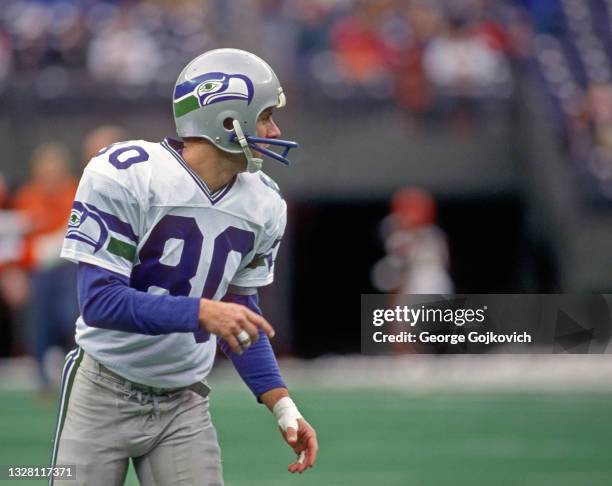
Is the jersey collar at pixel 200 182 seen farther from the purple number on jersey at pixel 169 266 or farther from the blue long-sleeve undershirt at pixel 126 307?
the blue long-sleeve undershirt at pixel 126 307

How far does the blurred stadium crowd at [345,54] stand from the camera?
47.3 feet

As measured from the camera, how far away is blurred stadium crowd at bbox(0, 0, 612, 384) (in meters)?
14.4

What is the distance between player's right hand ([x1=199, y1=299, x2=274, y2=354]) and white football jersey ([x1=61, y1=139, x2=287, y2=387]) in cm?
31

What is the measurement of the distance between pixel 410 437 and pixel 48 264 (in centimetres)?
305

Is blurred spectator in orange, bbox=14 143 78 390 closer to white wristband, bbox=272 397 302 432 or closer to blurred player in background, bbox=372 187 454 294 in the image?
blurred player in background, bbox=372 187 454 294

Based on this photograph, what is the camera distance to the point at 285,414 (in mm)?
4297

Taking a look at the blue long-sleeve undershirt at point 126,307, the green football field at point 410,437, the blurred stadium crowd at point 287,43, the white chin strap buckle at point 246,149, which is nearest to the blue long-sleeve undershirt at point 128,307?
the blue long-sleeve undershirt at point 126,307

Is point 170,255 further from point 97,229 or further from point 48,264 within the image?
point 48,264

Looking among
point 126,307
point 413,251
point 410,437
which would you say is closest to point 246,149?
point 126,307

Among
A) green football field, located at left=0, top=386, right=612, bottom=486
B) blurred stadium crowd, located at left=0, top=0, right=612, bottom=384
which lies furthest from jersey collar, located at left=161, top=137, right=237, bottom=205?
blurred stadium crowd, located at left=0, top=0, right=612, bottom=384

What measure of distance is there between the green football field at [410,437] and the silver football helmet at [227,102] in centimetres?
322

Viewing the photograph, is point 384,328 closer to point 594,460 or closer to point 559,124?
point 594,460

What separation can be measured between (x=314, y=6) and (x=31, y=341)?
22.1 ft

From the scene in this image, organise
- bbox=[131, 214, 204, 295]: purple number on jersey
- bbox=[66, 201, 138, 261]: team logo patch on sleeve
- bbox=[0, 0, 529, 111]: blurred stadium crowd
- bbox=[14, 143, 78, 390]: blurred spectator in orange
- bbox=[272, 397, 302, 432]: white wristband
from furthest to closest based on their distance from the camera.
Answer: bbox=[0, 0, 529, 111]: blurred stadium crowd, bbox=[14, 143, 78, 390]: blurred spectator in orange, bbox=[272, 397, 302, 432]: white wristband, bbox=[131, 214, 204, 295]: purple number on jersey, bbox=[66, 201, 138, 261]: team logo patch on sleeve
